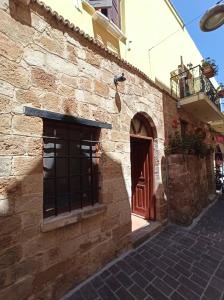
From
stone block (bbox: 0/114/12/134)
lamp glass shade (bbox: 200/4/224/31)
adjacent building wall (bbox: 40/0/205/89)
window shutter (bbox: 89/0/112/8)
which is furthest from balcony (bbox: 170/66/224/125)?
stone block (bbox: 0/114/12/134)

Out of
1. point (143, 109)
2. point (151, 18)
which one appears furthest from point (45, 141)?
point (151, 18)

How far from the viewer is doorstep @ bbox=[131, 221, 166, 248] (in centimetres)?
427

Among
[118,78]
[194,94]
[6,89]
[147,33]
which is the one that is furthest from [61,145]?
[194,94]

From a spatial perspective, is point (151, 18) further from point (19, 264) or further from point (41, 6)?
point (19, 264)

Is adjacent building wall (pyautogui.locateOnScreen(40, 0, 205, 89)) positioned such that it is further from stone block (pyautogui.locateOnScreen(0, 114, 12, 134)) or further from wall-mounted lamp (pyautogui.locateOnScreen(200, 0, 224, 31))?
stone block (pyautogui.locateOnScreen(0, 114, 12, 134))

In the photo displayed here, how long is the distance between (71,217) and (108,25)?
4.19 m

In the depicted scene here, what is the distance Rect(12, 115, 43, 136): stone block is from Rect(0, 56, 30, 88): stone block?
1.40ft

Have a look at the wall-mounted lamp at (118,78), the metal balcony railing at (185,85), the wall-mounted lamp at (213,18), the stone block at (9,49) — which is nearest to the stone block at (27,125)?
the stone block at (9,49)

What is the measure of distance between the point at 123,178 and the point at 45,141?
5.98 feet

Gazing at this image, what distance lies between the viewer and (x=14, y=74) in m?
2.45

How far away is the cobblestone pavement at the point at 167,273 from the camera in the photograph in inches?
110

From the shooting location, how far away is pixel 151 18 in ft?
20.8

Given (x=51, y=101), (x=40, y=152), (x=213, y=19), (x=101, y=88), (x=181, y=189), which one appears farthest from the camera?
(x=181, y=189)

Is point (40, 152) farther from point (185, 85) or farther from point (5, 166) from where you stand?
point (185, 85)
